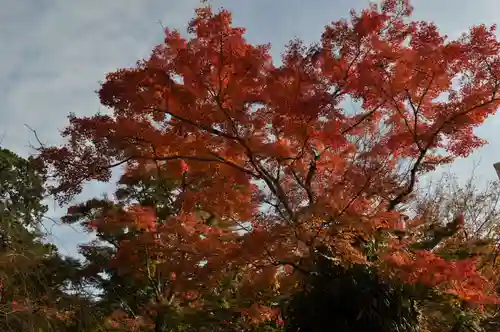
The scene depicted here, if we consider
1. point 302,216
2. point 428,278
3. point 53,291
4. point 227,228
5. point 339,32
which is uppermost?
point 339,32

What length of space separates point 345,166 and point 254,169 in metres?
1.28

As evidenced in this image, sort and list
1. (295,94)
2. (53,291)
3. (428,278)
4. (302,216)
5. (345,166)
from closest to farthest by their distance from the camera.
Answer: (53,291) < (428,278) < (302,216) < (295,94) < (345,166)

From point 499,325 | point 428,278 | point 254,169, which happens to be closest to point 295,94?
point 254,169

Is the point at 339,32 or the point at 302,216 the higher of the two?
the point at 339,32

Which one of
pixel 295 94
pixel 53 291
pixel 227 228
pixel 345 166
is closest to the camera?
pixel 53 291

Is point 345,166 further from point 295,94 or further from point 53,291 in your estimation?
point 53,291

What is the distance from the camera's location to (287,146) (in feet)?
21.9

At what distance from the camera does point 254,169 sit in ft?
22.8

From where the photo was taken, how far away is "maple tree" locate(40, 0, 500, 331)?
5.88 m

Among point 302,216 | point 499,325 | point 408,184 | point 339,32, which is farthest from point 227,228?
point 499,325

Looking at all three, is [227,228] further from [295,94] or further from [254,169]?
[295,94]

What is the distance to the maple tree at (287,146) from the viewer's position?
232 inches

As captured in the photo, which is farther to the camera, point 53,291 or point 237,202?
point 237,202

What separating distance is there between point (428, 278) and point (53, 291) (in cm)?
388
